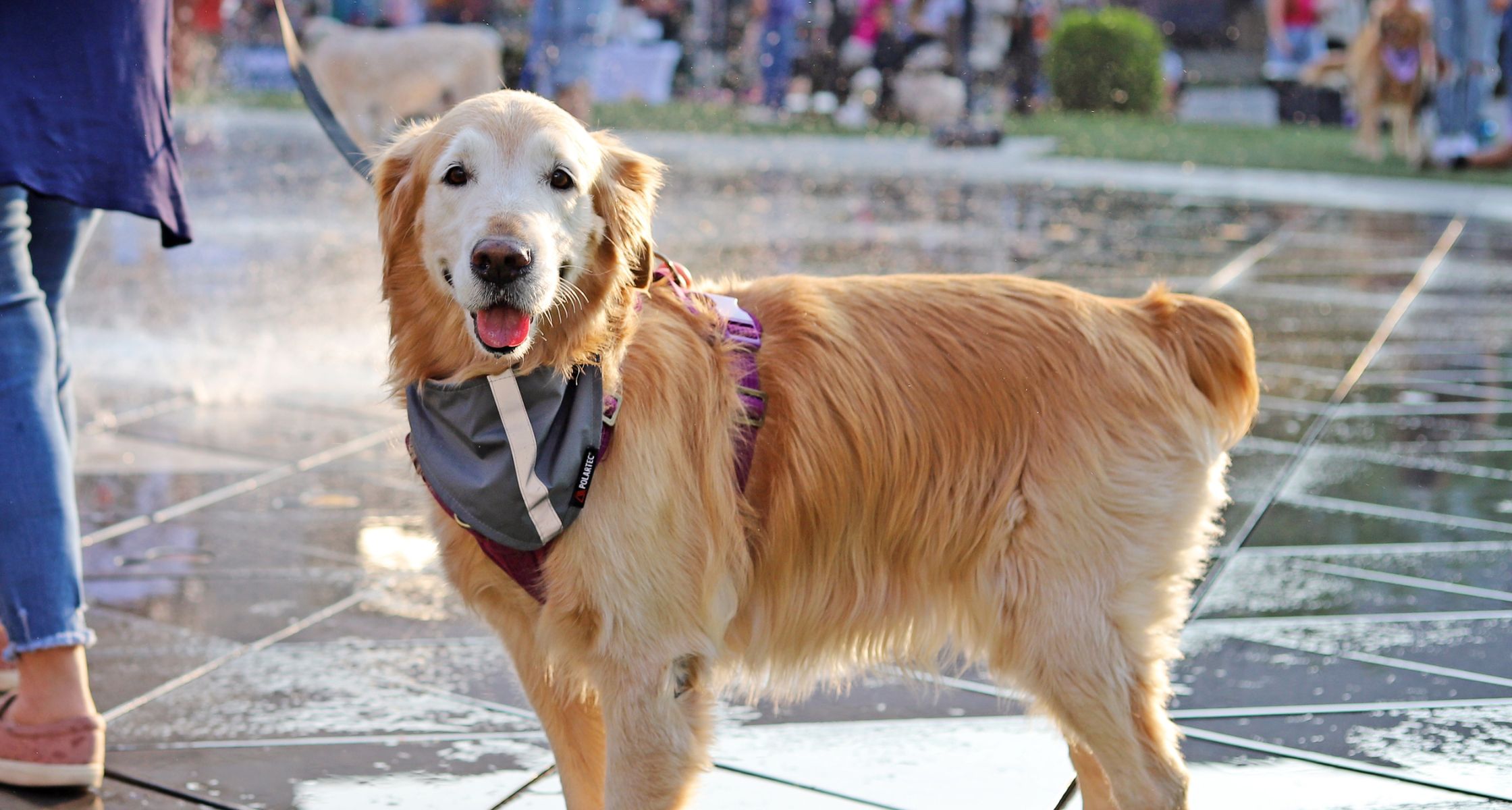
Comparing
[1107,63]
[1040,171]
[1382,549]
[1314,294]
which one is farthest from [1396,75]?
[1382,549]

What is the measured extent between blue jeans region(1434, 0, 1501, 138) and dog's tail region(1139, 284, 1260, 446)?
13097 mm

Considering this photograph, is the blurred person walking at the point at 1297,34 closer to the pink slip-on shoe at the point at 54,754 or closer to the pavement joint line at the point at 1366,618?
the pavement joint line at the point at 1366,618

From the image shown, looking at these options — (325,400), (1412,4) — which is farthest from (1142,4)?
(325,400)

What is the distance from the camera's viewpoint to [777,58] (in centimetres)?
1972

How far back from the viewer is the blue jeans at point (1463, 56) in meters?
14.0

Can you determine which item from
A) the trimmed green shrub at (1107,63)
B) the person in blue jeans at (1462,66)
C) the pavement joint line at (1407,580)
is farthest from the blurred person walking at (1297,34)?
the pavement joint line at (1407,580)

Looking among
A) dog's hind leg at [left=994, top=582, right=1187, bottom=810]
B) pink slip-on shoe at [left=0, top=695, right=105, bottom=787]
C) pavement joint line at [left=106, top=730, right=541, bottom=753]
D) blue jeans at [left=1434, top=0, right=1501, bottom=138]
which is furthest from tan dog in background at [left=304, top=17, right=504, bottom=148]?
dog's hind leg at [left=994, top=582, right=1187, bottom=810]

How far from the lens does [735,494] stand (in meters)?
2.54

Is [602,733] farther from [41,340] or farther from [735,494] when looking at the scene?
[41,340]

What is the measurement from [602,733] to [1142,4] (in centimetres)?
2704

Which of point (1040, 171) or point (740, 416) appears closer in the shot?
point (740, 416)

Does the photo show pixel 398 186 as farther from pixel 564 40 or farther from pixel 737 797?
pixel 564 40

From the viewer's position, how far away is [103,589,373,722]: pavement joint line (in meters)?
3.28

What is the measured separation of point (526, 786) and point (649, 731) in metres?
0.66
